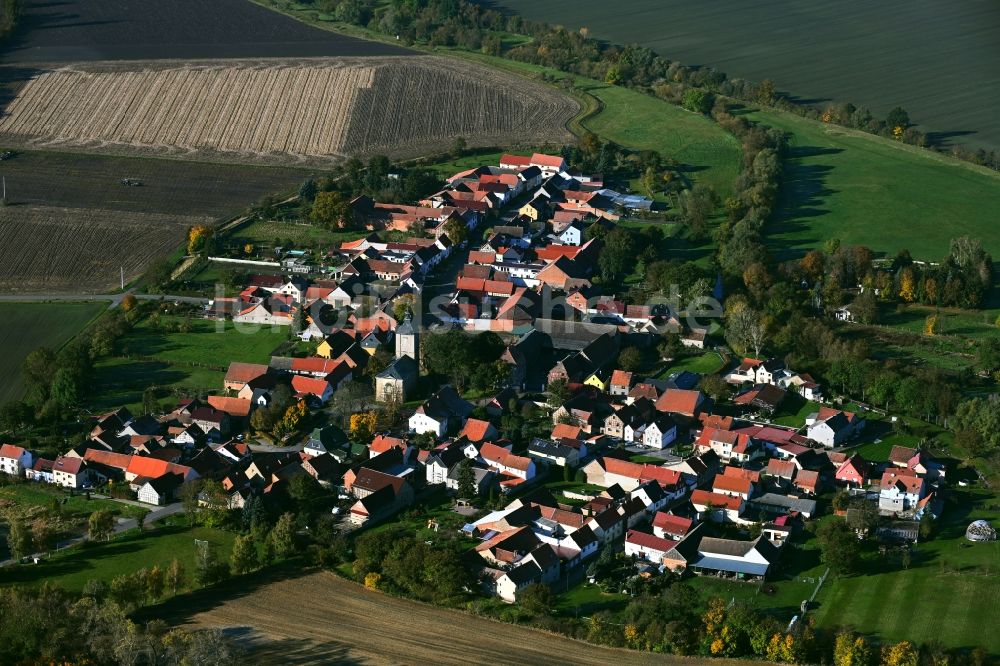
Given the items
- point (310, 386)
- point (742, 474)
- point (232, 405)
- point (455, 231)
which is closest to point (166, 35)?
point (455, 231)

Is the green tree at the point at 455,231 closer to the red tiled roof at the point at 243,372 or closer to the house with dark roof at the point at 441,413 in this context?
the red tiled roof at the point at 243,372

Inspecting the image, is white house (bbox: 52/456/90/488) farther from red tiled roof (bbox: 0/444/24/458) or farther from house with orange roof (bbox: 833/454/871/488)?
house with orange roof (bbox: 833/454/871/488)

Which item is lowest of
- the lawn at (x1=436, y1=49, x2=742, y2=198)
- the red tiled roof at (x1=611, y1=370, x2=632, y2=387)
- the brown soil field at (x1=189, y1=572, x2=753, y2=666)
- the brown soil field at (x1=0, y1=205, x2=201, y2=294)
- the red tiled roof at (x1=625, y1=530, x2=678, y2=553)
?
the brown soil field at (x1=189, y1=572, x2=753, y2=666)

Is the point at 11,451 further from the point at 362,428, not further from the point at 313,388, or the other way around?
the point at 362,428

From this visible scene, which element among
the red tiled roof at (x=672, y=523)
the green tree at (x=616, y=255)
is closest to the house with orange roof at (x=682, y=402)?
the red tiled roof at (x=672, y=523)

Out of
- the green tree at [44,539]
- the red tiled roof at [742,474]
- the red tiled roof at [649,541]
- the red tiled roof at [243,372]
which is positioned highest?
the red tiled roof at [243,372]

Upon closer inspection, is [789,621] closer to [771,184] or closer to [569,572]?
[569,572]

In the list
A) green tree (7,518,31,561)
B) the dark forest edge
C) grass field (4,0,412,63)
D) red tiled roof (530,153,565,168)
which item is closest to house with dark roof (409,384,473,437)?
green tree (7,518,31,561)

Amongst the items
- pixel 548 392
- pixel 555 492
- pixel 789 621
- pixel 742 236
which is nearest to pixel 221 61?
pixel 742 236
